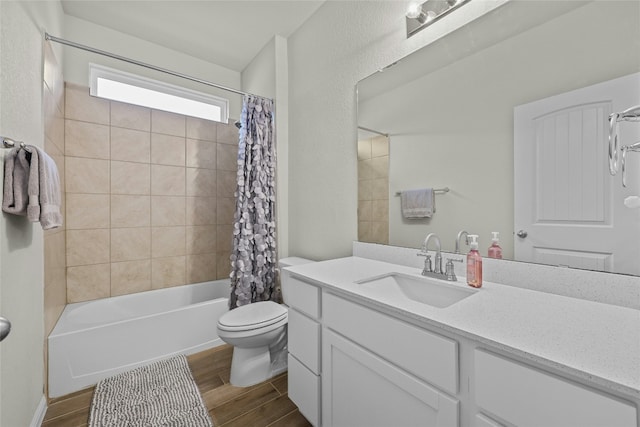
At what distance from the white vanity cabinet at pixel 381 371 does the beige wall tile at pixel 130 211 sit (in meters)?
2.08

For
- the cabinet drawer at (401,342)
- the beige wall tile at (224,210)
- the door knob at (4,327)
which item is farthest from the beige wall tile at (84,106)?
the cabinet drawer at (401,342)

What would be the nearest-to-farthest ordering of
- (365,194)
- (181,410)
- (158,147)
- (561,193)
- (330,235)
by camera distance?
(561,193) → (181,410) → (365,194) → (330,235) → (158,147)

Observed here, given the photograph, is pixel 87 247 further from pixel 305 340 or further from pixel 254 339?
pixel 305 340

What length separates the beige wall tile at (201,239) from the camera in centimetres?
268

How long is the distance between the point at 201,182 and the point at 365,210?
1.82 meters

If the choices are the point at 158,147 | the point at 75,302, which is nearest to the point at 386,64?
the point at 158,147

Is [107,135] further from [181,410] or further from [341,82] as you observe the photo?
[181,410]

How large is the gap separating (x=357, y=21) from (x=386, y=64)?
0.44 metres

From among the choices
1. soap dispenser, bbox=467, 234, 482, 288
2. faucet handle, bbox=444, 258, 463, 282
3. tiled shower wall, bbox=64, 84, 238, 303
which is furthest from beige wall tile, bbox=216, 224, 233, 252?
soap dispenser, bbox=467, 234, 482, 288

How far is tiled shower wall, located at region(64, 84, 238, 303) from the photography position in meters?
2.18

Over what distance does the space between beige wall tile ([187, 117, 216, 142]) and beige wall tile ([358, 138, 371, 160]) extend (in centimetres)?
174

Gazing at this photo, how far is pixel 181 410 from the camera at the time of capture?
1.46m

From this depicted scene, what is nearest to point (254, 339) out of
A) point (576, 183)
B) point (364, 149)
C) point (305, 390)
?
point (305, 390)

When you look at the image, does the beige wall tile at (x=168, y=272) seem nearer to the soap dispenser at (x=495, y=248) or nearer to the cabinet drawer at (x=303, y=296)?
the cabinet drawer at (x=303, y=296)
